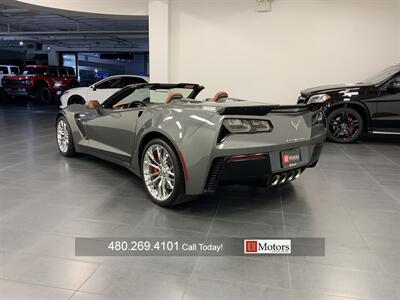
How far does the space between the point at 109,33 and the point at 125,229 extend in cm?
1663

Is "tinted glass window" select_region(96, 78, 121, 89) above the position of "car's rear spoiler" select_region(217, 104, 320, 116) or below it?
above

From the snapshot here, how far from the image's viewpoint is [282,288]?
2129mm

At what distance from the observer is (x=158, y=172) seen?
3477 mm

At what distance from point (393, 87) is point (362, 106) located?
2.11 feet

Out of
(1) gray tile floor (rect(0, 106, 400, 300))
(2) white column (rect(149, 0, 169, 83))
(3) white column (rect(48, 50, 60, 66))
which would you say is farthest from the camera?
(3) white column (rect(48, 50, 60, 66))

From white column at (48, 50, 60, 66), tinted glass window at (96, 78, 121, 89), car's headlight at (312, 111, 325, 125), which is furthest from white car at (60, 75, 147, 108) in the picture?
white column at (48, 50, 60, 66)

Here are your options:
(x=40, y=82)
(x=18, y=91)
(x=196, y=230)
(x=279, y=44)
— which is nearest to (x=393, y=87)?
(x=279, y=44)

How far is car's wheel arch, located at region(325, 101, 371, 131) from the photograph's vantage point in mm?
7062

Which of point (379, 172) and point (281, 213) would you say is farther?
point (379, 172)

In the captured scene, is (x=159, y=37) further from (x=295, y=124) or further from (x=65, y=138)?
(x=295, y=124)

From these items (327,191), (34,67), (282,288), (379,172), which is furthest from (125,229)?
(34,67)

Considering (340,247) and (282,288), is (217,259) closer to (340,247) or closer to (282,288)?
(282,288)

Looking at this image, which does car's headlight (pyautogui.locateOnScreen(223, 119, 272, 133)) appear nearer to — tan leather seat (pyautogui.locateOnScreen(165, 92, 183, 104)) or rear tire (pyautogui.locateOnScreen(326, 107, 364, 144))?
tan leather seat (pyautogui.locateOnScreen(165, 92, 183, 104))

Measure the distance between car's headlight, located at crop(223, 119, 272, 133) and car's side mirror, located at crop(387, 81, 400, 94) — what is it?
5.01 m
